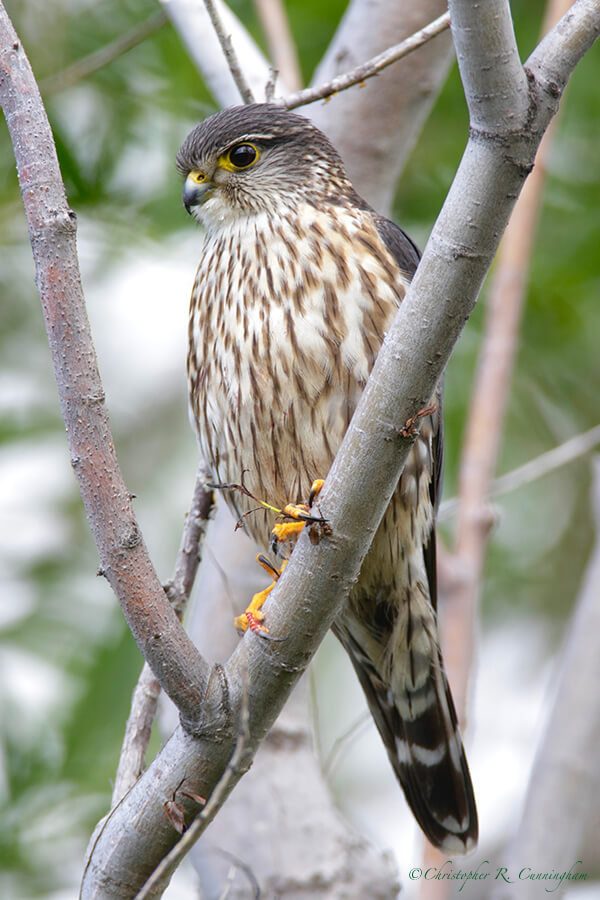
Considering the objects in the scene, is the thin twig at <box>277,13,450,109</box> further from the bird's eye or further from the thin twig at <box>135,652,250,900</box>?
the thin twig at <box>135,652,250,900</box>

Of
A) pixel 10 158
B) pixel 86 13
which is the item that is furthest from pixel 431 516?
pixel 86 13

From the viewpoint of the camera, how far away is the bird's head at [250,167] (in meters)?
2.77

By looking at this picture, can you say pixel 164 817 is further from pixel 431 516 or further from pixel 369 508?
pixel 431 516

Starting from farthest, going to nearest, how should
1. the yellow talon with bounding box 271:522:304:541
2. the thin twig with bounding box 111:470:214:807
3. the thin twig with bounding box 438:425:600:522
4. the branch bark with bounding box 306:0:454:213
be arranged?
the thin twig with bounding box 438:425:600:522, the branch bark with bounding box 306:0:454:213, the yellow talon with bounding box 271:522:304:541, the thin twig with bounding box 111:470:214:807

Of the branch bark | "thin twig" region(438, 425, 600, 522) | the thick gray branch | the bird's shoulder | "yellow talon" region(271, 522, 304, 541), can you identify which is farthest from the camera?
"thin twig" region(438, 425, 600, 522)

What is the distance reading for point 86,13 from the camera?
4.13 m

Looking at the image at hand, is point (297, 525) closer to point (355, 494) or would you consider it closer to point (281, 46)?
point (355, 494)

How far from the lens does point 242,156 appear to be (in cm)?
283

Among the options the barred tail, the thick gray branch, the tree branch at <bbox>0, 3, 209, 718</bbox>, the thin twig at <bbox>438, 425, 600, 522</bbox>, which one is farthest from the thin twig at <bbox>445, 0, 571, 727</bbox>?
the thick gray branch

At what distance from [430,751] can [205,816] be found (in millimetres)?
1219

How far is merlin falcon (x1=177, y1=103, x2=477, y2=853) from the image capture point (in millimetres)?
2412

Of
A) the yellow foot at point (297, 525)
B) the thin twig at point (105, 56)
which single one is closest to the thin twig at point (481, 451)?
the yellow foot at point (297, 525)

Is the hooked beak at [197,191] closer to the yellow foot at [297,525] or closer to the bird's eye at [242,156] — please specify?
the bird's eye at [242,156]

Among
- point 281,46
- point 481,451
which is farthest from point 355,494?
point 281,46
